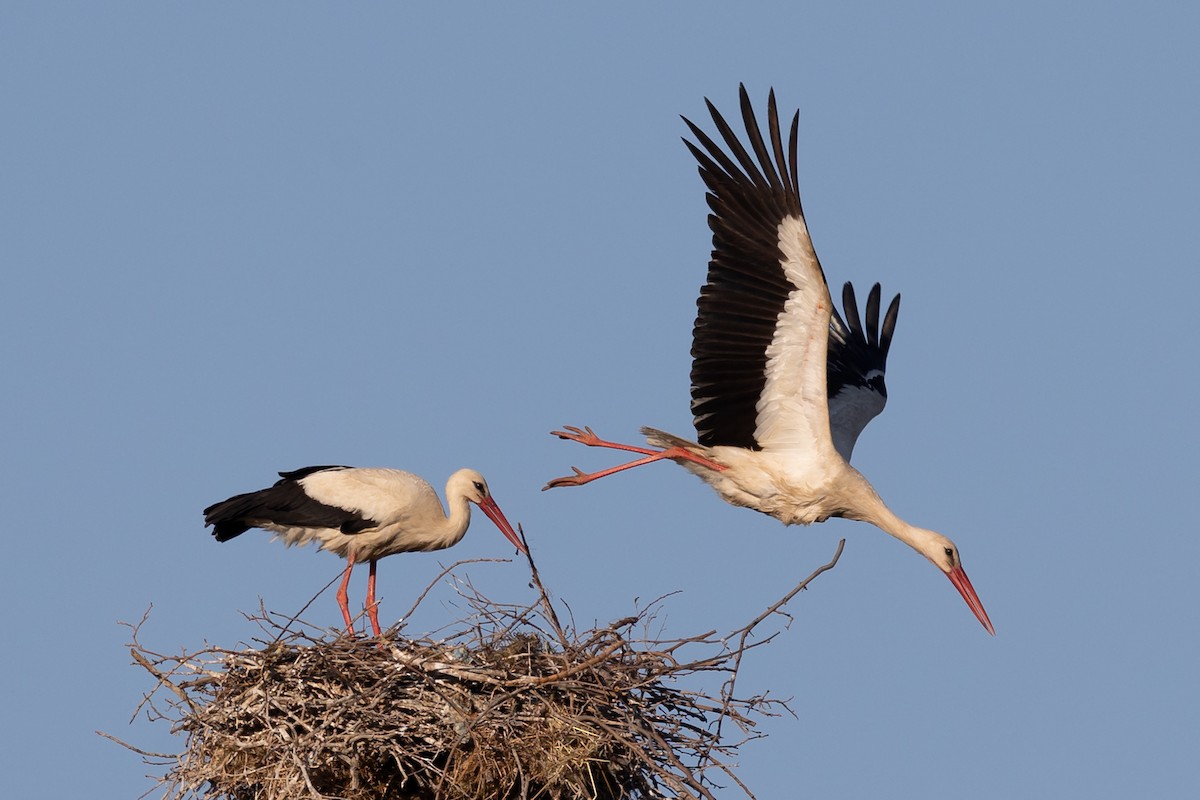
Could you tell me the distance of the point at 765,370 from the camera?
12.0 meters

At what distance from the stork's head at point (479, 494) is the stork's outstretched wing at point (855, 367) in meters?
2.59

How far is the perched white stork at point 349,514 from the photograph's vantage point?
12000 mm

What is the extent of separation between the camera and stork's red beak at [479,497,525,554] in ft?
41.9

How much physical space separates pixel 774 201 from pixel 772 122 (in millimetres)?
490

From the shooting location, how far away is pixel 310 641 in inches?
383

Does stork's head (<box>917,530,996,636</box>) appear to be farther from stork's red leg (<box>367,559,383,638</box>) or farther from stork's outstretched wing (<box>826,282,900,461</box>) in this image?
stork's red leg (<box>367,559,383,638</box>)

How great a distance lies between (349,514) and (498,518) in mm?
1208

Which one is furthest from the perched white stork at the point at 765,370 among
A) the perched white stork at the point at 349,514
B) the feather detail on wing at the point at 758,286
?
the perched white stork at the point at 349,514

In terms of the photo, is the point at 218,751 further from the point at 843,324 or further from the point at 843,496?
the point at 843,324

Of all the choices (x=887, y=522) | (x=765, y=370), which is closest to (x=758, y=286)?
(x=765, y=370)

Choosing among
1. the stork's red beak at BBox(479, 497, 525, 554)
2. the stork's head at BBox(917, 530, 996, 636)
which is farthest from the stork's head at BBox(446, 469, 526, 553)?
the stork's head at BBox(917, 530, 996, 636)

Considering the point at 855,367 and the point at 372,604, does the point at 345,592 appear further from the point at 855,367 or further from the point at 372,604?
the point at 855,367

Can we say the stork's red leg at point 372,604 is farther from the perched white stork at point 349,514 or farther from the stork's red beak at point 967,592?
the stork's red beak at point 967,592

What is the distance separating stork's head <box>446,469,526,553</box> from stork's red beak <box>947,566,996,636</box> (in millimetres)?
3030
